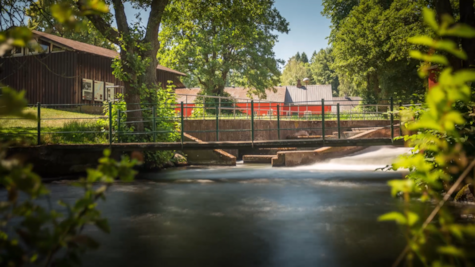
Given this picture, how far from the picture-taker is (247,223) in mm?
7020

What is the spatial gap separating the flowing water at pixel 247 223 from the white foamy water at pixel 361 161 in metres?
3.98

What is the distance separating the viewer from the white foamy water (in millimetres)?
17598

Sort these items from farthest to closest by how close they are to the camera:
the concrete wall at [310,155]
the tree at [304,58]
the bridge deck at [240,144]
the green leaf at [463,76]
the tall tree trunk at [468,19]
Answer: the tree at [304,58]
the concrete wall at [310,155]
the bridge deck at [240,144]
the tall tree trunk at [468,19]
the green leaf at [463,76]

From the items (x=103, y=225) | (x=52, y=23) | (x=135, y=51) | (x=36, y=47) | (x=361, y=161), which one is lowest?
(x=361, y=161)

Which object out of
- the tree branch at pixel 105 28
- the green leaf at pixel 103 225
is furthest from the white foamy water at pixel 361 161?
the green leaf at pixel 103 225

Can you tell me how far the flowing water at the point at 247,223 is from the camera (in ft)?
16.5

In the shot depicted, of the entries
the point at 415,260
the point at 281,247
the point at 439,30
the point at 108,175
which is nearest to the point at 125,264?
the point at 281,247

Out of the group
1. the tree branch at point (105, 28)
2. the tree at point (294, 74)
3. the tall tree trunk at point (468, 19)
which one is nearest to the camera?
the tall tree trunk at point (468, 19)

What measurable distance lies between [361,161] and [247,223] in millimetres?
12669

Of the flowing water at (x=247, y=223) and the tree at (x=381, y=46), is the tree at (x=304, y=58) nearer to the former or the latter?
the tree at (x=381, y=46)

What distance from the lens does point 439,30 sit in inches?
45.6

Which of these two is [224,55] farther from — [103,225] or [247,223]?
[103,225]

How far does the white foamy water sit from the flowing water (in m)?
3.98

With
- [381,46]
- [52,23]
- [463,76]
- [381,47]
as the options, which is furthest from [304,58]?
[463,76]
